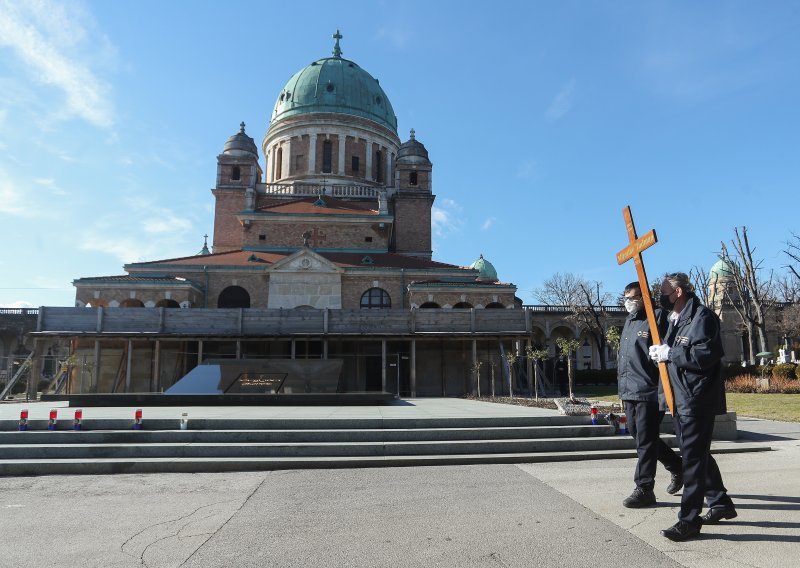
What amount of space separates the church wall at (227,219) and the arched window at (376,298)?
1397 centimetres

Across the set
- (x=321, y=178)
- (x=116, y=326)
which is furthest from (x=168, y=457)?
(x=321, y=178)

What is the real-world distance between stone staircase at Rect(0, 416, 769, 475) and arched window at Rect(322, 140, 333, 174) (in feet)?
123

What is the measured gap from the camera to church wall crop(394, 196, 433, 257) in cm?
4259

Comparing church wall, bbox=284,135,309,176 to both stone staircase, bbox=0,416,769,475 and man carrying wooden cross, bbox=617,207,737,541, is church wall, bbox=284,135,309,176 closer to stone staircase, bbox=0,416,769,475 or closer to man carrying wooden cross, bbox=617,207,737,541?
stone staircase, bbox=0,416,769,475

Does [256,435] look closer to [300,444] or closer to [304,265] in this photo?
[300,444]

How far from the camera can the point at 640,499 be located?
5.43 m

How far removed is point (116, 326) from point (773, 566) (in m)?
27.2

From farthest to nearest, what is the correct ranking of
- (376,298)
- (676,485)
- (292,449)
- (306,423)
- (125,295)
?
(376,298)
(125,295)
(306,423)
(292,449)
(676,485)

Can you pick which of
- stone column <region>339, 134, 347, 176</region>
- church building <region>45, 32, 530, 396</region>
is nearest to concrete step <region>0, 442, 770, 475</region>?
church building <region>45, 32, 530, 396</region>

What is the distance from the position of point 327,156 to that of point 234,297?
58.2 feet

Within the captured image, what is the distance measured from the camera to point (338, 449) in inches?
340

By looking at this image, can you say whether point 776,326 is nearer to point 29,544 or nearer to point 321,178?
point 321,178

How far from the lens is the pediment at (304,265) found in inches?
1258

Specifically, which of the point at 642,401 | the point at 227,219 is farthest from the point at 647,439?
the point at 227,219
